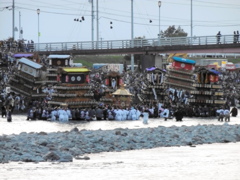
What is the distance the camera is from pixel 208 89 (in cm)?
8188

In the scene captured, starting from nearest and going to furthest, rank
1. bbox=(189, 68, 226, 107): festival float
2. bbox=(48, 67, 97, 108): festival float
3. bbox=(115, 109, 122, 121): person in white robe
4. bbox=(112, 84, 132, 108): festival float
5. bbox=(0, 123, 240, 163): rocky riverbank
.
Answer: bbox=(0, 123, 240, 163): rocky riverbank → bbox=(115, 109, 122, 121): person in white robe → bbox=(48, 67, 97, 108): festival float → bbox=(112, 84, 132, 108): festival float → bbox=(189, 68, 226, 107): festival float

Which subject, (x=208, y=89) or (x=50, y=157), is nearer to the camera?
(x=50, y=157)

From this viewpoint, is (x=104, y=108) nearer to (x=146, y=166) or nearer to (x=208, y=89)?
(x=208, y=89)

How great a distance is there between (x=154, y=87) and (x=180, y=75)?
10.2 m

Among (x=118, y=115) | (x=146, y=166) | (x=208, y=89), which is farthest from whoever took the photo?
(x=208, y=89)

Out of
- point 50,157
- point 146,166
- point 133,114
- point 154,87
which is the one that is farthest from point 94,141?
point 154,87

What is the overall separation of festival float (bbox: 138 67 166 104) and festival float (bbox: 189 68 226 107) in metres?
3.01

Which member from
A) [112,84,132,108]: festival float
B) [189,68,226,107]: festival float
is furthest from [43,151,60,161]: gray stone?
[189,68,226,107]: festival float

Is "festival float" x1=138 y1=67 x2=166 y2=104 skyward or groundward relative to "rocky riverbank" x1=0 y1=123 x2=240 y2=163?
skyward

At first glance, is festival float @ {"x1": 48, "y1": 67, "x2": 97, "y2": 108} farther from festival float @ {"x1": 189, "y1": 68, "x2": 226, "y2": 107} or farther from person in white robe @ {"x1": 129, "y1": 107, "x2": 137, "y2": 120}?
festival float @ {"x1": 189, "y1": 68, "x2": 226, "y2": 107}

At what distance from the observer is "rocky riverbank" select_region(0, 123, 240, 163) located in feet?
127

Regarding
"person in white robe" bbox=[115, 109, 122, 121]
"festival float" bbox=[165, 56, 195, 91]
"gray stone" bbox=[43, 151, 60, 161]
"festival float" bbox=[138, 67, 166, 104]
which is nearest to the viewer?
"gray stone" bbox=[43, 151, 60, 161]

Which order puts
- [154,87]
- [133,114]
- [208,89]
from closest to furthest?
[133,114] → [208,89] → [154,87]

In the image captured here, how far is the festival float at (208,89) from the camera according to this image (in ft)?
267
